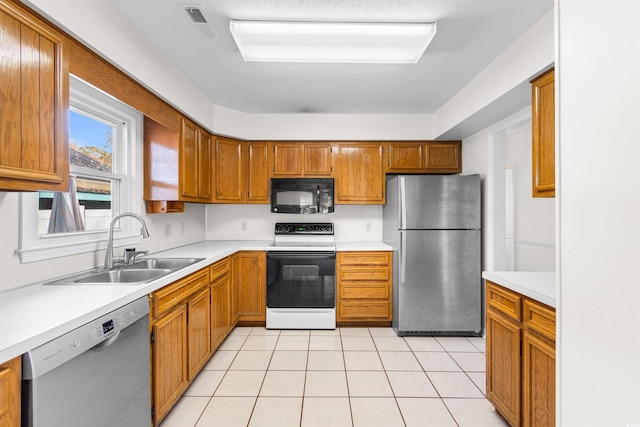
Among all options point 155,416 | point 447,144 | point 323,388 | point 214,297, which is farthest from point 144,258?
point 447,144

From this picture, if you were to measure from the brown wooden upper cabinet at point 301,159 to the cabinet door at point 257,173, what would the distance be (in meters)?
0.10


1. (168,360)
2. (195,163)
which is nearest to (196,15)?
(195,163)

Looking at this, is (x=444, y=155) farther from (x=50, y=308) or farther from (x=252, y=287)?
(x=50, y=308)

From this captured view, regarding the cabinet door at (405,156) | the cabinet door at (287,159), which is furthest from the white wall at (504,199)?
the cabinet door at (287,159)

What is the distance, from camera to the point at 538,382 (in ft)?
4.76

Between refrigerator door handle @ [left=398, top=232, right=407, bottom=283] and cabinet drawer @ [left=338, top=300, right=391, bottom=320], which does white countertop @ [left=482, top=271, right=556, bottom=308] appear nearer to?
refrigerator door handle @ [left=398, top=232, right=407, bottom=283]

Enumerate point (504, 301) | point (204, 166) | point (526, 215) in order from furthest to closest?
point (526, 215), point (204, 166), point (504, 301)

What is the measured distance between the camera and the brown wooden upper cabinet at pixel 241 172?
3.44m

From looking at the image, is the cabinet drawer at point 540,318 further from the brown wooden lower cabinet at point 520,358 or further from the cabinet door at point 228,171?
the cabinet door at point 228,171

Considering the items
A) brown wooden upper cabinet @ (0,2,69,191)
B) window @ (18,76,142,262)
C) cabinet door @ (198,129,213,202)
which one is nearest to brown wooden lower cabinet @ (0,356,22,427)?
brown wooden upper cabinet @ (0,2,69,191)

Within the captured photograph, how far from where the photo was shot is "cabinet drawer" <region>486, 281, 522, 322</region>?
1.60 m

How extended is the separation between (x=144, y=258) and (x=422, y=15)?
8.22 ft

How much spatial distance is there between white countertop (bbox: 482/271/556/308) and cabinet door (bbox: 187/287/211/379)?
1.97 m

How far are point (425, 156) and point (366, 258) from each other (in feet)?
4.60
